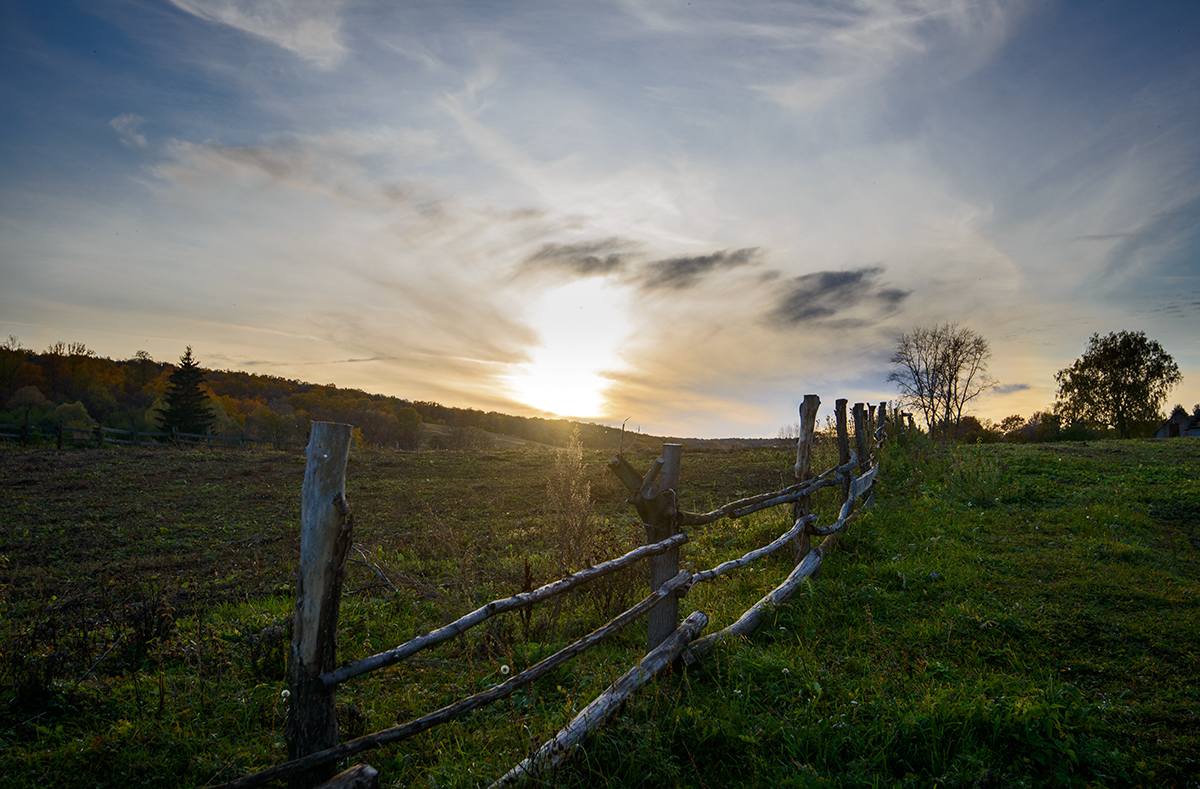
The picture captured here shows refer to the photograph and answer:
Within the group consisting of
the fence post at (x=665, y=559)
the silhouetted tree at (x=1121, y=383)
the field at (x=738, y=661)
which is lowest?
the field at (x=738, y=661)

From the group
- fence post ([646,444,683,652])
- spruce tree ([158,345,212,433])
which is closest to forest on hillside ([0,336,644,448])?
→ spruce tree ([158,345,212,433])

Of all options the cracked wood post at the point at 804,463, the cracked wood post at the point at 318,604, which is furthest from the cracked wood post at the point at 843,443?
the cracked wood post at the point at 318,604

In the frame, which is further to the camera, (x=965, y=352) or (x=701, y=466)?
(x=965, y=352)

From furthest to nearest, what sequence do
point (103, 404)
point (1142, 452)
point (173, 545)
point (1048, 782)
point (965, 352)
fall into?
point (103, 404) < point (965, 352) < point (1142, 452) < point (173, 545) < point (1048, 782)

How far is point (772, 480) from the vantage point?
15297 mm

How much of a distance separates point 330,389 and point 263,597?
307 ft

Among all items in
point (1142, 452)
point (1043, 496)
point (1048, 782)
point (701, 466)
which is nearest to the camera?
point (1048, 782)

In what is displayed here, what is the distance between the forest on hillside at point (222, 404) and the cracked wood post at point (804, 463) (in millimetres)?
25240

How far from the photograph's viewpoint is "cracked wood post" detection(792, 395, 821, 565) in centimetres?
644

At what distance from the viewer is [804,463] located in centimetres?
712

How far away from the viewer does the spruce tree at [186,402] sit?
150ft

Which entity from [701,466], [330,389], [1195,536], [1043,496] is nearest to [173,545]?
[701,466]

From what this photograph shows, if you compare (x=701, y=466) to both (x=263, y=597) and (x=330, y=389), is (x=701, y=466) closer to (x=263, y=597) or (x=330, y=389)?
(x=263, y=597)

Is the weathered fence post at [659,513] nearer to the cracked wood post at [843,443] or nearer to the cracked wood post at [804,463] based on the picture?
the cracked wood post at [804,463]
